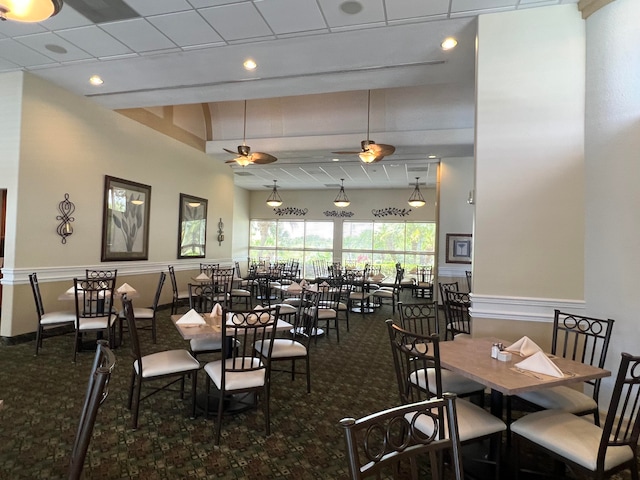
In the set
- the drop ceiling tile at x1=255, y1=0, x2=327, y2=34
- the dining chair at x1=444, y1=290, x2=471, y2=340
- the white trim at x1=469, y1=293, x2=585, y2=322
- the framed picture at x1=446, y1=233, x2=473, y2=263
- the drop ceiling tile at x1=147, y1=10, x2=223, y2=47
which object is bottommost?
the dining chair at x1=444, y1=290, x2=471, y2=340

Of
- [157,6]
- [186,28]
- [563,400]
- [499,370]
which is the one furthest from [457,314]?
[157,6]

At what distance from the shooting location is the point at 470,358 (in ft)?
8.33

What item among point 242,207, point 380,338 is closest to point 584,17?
point 380,338

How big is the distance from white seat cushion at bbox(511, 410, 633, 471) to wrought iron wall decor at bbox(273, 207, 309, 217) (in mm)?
12120

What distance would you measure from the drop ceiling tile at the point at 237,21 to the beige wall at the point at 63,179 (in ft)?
10.6

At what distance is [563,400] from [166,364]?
119 inches

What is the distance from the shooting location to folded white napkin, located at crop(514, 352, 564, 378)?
2.23 metres

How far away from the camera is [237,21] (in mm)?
3855

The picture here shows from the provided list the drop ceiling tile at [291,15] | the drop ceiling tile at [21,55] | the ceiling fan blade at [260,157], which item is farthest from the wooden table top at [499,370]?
the drop ceiling tile at [21,55]

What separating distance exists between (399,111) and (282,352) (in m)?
5.48

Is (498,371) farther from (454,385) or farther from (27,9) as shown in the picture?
(27,9)

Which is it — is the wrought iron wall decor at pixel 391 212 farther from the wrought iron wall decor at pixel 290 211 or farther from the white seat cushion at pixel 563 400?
the white seat cushion at pixel 563 400

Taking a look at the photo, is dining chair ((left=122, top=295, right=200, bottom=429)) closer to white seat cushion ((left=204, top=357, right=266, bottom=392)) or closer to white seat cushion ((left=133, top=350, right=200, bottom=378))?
white seat cushion ((left=133, top=350, right=200, bottom=378))

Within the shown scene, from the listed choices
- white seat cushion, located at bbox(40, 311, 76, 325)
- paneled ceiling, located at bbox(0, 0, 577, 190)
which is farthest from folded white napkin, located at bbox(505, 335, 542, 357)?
white seat cushion, located at bbox(40, 311, 76, 325)
